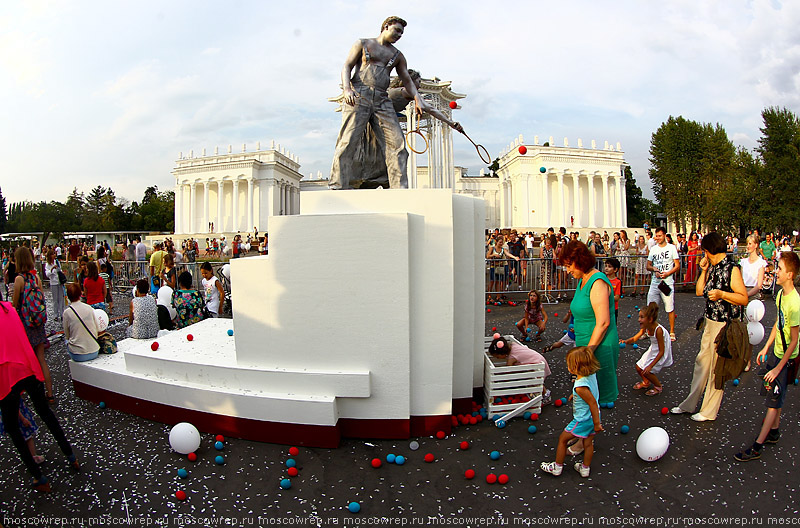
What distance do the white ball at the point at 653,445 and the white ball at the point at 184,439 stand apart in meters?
3.91

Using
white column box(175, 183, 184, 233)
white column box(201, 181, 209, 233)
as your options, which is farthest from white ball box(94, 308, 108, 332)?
white column box(175, 183, 184, 233)

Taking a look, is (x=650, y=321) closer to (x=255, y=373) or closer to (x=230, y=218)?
(x=255, y=373)

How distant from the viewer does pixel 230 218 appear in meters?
56.9

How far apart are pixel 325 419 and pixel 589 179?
56433 mm

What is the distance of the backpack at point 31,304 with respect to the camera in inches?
238

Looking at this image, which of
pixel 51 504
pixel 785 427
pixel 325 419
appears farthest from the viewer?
pixel 785 427

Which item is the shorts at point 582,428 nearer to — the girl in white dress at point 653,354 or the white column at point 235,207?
the girl in white dress at point 653,354

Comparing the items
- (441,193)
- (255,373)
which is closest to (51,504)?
(255,373)

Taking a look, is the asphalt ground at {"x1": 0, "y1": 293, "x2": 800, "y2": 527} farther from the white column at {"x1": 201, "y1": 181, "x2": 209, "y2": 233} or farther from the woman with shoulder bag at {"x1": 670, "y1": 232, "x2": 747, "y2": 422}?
the white column at {"x1": 201, "y1": 181, "x2": 209, "y2": 233}

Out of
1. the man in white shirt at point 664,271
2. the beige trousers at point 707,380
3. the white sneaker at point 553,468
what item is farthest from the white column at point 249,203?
the white sneaker at point 553,468

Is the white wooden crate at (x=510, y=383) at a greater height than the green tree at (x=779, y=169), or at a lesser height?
lesser

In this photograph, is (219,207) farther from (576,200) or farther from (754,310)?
(754,310)

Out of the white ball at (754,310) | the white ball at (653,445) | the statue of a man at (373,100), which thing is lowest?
the white ball at (653,445)

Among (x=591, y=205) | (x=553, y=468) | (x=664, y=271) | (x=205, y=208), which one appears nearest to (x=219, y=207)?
(x=205, y=208)
